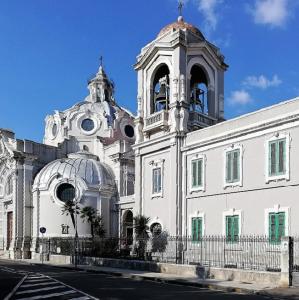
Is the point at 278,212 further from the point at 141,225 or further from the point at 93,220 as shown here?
the point at 93,220

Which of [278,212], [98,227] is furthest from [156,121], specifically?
[98,227]

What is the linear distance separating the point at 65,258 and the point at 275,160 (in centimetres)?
2000

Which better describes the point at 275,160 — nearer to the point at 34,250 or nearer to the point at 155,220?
the point at 155,220

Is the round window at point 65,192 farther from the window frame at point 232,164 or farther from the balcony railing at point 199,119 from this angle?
the window frame at point 232,164

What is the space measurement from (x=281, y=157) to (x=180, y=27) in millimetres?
13015

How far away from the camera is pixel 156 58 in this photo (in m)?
34.5

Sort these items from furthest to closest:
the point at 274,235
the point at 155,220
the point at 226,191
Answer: the point at 155,220, the point at 226,191, the point at 274,235

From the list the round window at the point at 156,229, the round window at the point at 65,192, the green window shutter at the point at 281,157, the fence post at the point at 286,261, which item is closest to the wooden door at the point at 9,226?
the round window at the point at 65,192

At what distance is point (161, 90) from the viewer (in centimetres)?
3519

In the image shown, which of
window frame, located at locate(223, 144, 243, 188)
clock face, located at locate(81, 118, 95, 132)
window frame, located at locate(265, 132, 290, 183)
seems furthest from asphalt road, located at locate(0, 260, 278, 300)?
clock face, located at locate(81, 118, 95, 132)

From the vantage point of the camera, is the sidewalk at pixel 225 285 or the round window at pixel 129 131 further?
the round window at pixel 129 131

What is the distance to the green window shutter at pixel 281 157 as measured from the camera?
24.8 metres

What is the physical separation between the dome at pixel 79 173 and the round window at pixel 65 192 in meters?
0.89

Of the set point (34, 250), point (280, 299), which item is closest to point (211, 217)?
point (280, 299)
